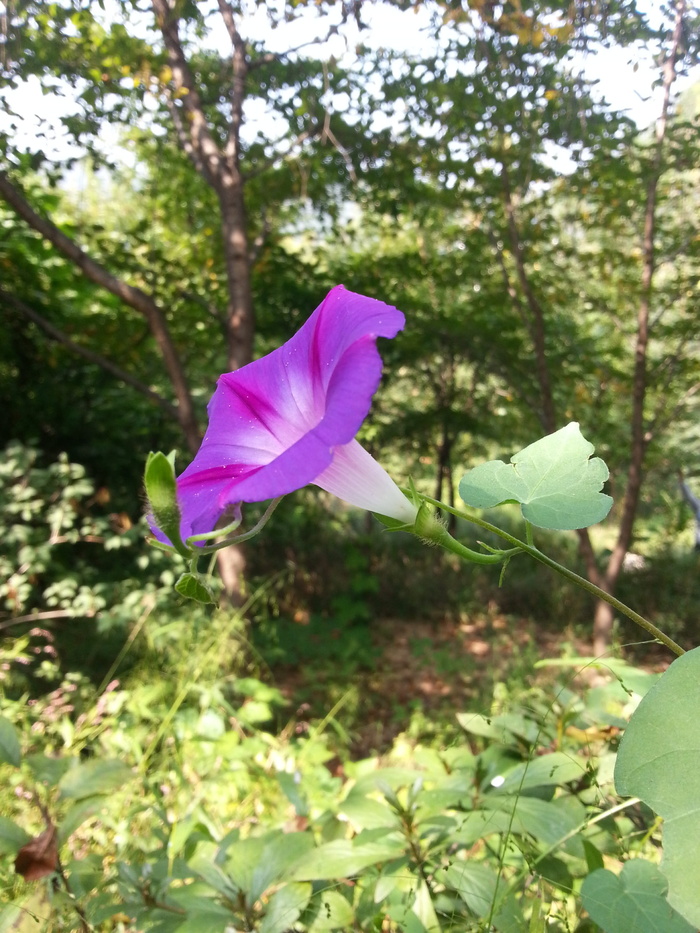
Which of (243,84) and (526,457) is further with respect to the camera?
(243,84)

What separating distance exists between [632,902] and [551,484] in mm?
397

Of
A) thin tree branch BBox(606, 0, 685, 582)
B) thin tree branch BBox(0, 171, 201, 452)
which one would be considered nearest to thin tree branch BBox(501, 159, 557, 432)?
thin tree branch BBox(606, 0, 685, 582)

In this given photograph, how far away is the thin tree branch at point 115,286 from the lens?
2764 millimetres

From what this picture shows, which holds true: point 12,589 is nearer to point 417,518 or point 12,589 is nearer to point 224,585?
point 224,585

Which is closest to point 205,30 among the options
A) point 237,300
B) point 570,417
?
point 237,300

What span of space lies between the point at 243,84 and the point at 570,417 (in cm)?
318

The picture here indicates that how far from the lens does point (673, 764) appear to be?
39 centimetres

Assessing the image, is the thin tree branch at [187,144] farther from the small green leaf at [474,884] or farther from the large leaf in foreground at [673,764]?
the large leaf in foreground at [673,764]

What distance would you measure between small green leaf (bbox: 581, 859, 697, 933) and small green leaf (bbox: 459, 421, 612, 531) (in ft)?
1.18

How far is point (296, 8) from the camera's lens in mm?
2732

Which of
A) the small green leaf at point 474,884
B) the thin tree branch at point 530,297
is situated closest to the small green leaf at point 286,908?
the small green leaf at point 474,884

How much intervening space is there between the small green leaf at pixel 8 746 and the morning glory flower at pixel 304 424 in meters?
0.57

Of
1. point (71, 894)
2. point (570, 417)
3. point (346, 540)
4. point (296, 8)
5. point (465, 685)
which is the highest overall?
point (296, 8)

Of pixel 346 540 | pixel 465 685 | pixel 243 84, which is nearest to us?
pixel 243 84
